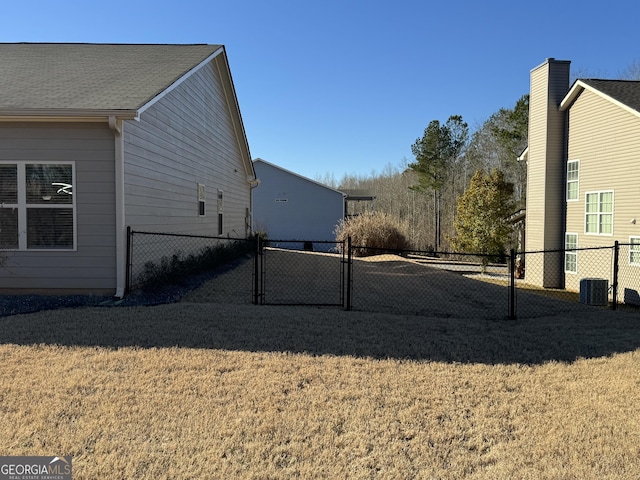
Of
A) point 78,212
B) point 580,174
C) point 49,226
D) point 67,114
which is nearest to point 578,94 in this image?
point 580,174

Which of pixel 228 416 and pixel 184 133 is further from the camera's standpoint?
pixel 184 133

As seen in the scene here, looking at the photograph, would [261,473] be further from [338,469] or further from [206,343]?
[206,343]

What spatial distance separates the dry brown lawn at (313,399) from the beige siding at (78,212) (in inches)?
64.4

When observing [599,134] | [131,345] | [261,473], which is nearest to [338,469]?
[261,473]

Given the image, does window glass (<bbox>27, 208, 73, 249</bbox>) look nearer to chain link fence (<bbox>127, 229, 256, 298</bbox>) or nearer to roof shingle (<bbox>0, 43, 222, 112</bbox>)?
chain link fence (<bbox>127, 229, 256, 298</bbox>)

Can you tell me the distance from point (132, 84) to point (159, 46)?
4663mm

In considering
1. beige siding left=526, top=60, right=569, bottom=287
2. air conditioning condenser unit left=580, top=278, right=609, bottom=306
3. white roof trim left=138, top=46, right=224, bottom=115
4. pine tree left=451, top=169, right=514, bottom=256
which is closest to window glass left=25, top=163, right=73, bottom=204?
white roof trim left=138, top=46, right=224, bottom=115

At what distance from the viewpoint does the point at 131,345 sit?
5297mm

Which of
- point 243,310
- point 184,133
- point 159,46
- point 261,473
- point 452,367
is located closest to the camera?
point 261,473

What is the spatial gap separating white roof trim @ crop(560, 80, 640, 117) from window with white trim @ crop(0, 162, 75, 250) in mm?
13825

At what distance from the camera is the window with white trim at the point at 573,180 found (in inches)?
587

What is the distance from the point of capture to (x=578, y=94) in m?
14.6

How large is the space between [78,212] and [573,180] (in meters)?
14.8

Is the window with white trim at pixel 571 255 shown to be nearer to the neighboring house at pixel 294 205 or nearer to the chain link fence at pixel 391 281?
the chain link fence at pixel 391 281
